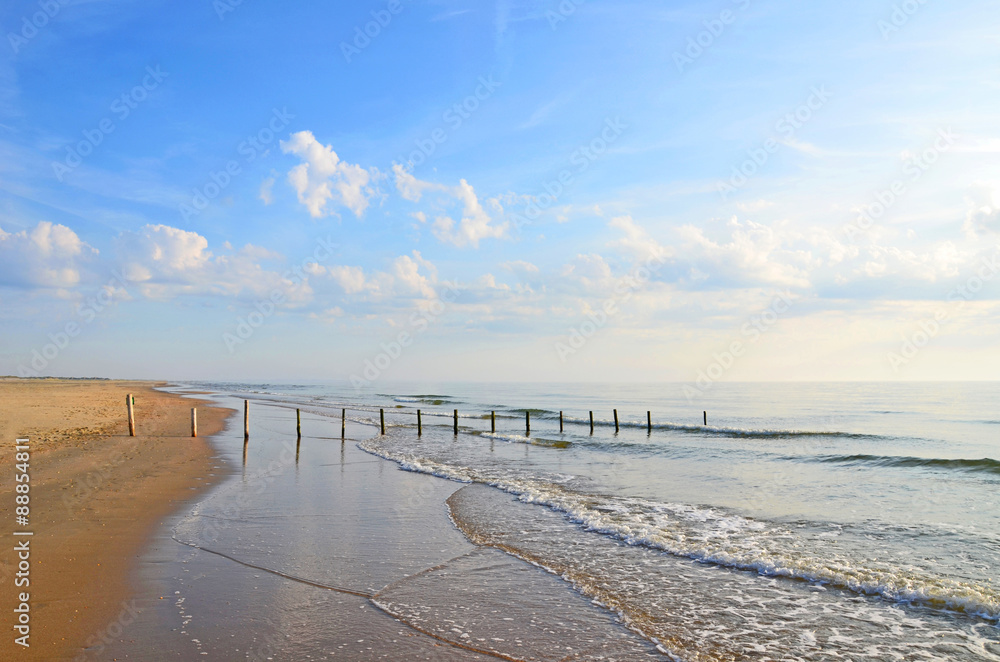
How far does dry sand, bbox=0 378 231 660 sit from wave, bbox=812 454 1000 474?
25.9 metres

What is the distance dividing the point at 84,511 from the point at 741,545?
13.1 meters

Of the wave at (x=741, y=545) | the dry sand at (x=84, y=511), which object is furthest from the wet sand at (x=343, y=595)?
the wave at (x=741, y=545)

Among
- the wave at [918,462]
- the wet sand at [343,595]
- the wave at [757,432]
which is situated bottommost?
the wave at [757,432]

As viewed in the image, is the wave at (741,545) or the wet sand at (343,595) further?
the wave at (741,545)

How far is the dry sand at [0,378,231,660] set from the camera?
19.3 feet

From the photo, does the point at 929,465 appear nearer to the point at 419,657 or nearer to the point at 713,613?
the point at 713,613

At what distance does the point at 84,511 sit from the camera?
10.6 m

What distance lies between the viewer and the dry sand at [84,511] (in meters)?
5.88

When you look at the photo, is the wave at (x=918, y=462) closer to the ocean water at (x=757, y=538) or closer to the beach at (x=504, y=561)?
the ocean water at (x=757, y=538)

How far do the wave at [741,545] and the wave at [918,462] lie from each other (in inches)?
575

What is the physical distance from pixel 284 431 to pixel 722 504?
969 inches

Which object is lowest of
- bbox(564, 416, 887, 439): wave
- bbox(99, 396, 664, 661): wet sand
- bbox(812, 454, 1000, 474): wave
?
bbox(564, 416, 887, 439): wave

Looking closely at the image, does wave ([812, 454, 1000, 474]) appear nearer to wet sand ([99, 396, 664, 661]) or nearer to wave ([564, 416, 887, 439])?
wave ([564, 416, 887, 439])

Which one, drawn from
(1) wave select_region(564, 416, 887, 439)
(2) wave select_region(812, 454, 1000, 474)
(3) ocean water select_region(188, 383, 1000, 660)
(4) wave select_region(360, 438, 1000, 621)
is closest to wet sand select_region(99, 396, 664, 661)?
(3) ocean water select_region(188, 383, 1000, 660)
